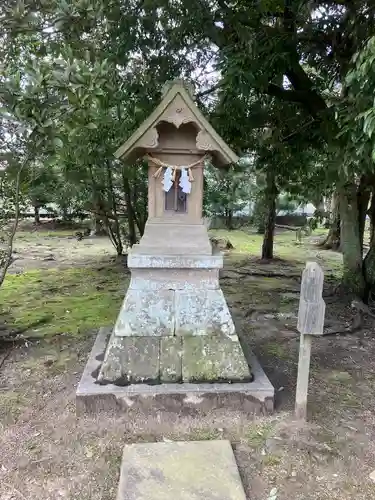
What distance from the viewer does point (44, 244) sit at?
12.7 metres

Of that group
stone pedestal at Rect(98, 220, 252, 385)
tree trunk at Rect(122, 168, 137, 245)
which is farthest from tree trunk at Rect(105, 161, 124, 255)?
stone pedestal at Rect(98, 220, 252, 385)

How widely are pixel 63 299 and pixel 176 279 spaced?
12.1 feet

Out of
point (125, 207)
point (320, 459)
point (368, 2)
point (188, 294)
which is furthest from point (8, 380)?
point (125, 207)

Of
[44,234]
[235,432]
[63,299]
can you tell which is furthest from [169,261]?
[44,234]

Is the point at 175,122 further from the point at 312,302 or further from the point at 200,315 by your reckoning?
the point at 312,302

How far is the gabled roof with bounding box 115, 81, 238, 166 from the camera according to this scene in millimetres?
3053

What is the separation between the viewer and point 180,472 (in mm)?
2371

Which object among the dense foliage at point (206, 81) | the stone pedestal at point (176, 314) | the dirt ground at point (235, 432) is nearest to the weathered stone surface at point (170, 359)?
the stone pedestal at point (176, 314)

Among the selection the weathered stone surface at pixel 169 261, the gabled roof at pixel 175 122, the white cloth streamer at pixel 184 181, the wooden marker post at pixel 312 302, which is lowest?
the wooden marker post at pixel 312 302

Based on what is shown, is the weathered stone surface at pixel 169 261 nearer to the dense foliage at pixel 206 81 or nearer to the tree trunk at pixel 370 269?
the dense foliage at pixel 206 81

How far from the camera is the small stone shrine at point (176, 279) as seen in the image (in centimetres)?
311

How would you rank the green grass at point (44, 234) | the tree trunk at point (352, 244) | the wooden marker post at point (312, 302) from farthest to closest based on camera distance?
the green grass at point (44, 234), the tree trunk at point (352, 244), the wooden marker post at point (312, 302)

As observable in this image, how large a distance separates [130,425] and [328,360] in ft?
7.49

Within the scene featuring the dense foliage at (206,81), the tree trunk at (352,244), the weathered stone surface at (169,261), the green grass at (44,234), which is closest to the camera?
the dense foliage at (206,81)
